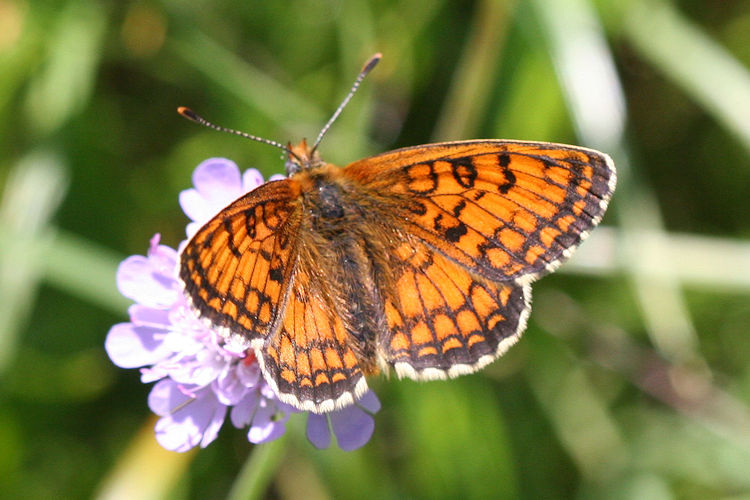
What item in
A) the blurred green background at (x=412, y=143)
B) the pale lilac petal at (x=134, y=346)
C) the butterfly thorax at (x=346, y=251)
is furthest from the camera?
the blurred green background at (x=412, y=143)

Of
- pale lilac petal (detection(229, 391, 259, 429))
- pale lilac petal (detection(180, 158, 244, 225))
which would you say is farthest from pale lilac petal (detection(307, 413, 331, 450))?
pale lilac petal (detection(180, 158, 244, 225))

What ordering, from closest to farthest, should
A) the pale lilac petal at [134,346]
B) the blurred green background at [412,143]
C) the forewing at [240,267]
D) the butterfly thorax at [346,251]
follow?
the forewing at [240,267] < the butterfly thorax at [346,251] < the pale lilac petal at [134,346] < the blurred green background at [412,143]

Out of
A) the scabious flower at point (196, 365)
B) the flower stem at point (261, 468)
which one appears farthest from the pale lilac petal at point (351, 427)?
the flower stem at point (261, 468)

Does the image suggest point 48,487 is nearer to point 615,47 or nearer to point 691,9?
point 615,47

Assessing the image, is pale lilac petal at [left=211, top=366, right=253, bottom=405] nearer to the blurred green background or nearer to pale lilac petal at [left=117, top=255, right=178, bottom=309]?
pale lilac petal at [left=117, top=255, right=178, bottom=309]

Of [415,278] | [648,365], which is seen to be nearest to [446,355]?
[415,278]

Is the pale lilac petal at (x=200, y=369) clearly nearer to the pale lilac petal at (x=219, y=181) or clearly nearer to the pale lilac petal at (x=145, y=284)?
the pale lilac petal at (x=145, y=284)
